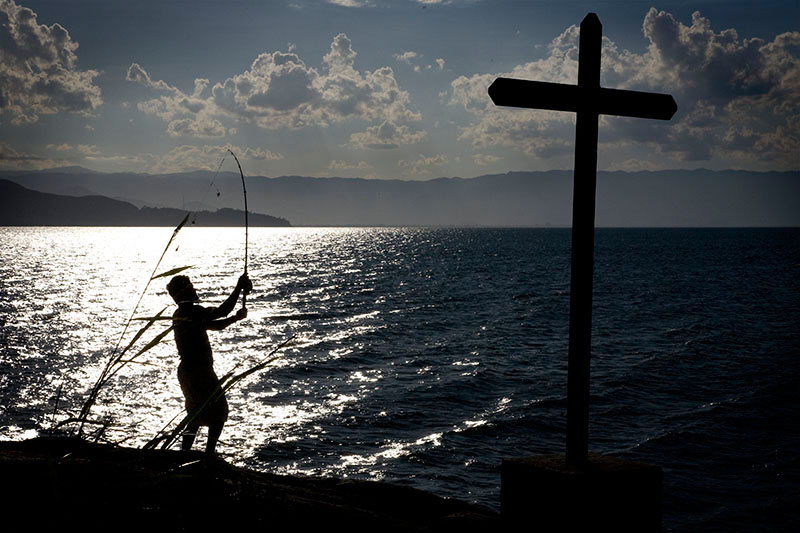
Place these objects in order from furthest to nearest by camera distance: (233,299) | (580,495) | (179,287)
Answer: (233,299) < (179,287) < (580,495)

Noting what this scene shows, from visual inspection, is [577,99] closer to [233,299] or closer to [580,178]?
[580,178]

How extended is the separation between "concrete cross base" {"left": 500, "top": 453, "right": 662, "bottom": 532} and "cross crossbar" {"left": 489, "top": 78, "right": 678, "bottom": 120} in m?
1.97

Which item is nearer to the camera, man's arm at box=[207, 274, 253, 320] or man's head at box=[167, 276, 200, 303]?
man's head at box=[167, 276, 200, 303]

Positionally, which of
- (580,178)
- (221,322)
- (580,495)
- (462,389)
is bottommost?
(462,389)

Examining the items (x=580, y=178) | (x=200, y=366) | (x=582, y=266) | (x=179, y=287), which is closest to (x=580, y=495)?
(x=582, y=266)

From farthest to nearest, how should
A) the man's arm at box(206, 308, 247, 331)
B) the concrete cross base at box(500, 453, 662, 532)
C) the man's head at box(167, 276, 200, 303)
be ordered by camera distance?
the man's arm at box(206, 308, 247, 331) < the man's head at box(167, 276, 200, 303) < the concrete cross base at box(500, 453, 662, 532)

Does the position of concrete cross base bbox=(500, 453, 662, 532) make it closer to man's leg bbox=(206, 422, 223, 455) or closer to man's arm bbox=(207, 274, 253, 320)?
man's arm bbox=(207, 274, 253, 320)

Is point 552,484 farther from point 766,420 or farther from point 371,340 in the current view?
point 371,340

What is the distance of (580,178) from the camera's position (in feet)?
13.1

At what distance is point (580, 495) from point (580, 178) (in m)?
1.68

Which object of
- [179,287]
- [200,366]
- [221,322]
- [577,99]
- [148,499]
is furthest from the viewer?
[200,366]

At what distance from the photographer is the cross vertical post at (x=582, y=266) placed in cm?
394

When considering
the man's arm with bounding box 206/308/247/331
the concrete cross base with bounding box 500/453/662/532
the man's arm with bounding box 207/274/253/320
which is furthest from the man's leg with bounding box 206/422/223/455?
the concrete cross base with bounding box 500/453/662/532

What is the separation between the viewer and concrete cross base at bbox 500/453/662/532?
3.70 metres
